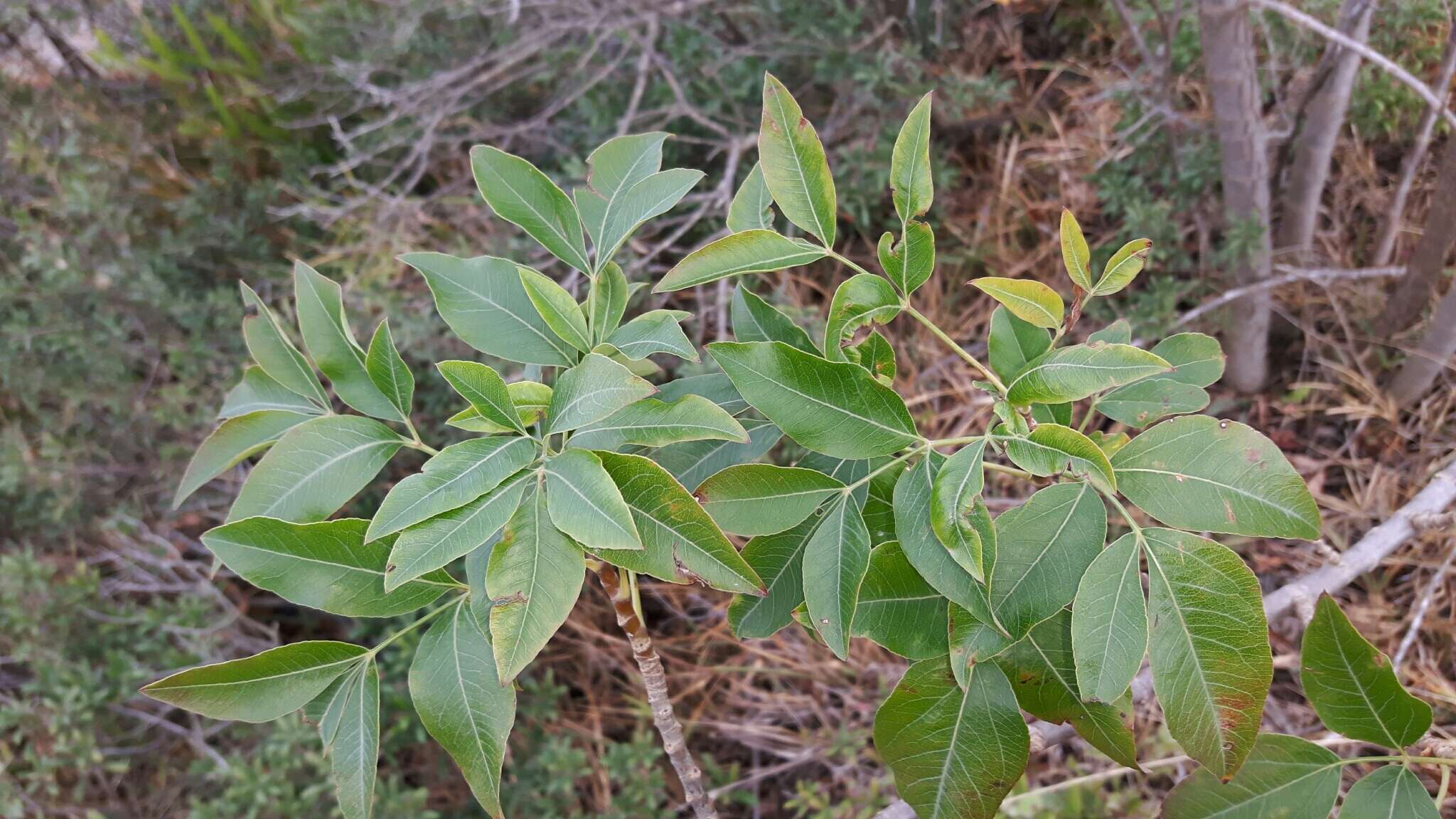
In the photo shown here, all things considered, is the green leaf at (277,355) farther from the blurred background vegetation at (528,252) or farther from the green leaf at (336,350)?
the blurred background vegetation at (528,252)

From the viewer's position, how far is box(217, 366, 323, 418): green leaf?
2.72 feet

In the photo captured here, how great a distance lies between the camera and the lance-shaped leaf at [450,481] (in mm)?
592

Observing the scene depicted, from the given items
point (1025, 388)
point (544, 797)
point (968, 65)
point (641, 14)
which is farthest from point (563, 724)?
point (968, 65)

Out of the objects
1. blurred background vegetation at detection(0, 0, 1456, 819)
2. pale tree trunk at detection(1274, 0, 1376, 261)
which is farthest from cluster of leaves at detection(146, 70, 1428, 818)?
pale tree trunk at detection(1274, 0, 1376, 261)

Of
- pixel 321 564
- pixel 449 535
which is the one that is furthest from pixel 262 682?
pixel 449 535

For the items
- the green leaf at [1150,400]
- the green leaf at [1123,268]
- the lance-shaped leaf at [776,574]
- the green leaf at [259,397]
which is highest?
the green leaf at [259,397]

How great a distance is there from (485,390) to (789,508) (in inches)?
9.4

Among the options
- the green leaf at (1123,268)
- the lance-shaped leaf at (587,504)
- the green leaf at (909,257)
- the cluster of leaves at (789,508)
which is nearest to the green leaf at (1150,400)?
the cluster of leaves at (789,508)

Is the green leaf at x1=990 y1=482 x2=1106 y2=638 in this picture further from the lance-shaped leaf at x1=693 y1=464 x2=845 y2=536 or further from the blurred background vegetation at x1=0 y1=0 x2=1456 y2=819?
the blurred background vegetation at x1=0 y1=0 x2=1456 y2=819

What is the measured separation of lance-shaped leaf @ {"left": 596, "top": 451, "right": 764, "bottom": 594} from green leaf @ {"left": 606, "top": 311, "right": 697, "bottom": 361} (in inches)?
3.4

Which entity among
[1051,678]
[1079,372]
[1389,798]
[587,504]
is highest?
[587,504]

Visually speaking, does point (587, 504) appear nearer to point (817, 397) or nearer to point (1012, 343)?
point (817, 397)

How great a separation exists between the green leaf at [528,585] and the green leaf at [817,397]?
17 centimetres

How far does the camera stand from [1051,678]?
26.8 inches
